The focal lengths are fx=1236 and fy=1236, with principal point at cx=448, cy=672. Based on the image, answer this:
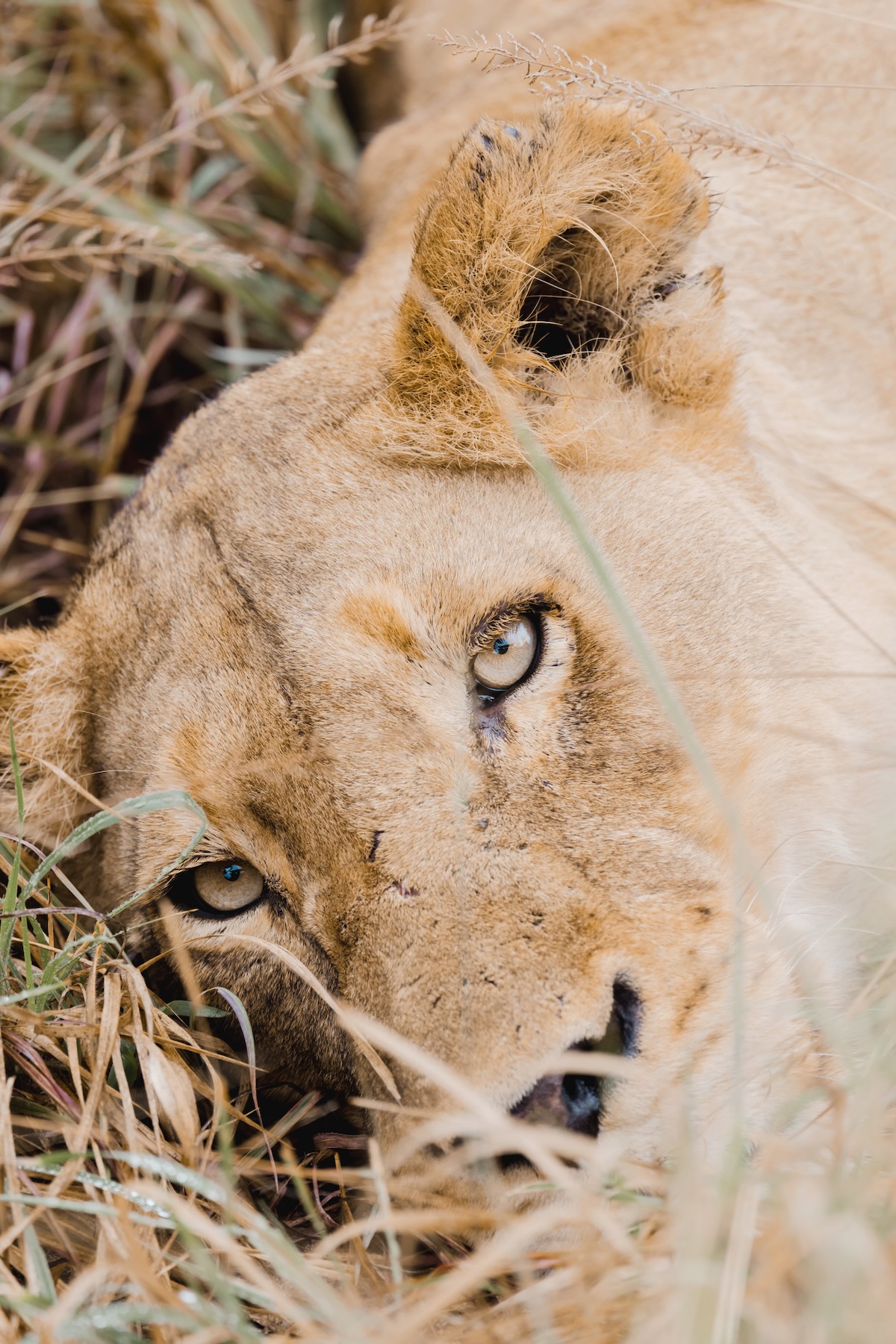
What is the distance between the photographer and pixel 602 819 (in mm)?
1683

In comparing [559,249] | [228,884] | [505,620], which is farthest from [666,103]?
[228,884]

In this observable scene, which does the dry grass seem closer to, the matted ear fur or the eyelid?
the eyelid

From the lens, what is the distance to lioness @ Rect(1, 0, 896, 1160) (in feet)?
5.23

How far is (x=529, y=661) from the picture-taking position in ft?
6.00

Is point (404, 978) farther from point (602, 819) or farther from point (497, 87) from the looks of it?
point (497, 87)

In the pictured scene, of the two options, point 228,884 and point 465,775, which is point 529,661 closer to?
point 465,775

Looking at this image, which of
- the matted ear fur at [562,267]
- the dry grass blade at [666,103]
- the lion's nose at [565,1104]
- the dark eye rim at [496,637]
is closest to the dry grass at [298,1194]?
the lion's nose at [565,1104]

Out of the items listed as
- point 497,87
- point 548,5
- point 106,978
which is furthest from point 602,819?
point 548,5

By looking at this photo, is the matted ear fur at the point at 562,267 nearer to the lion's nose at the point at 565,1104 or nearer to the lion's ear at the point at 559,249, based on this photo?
the lion's ear at the point at 559,249

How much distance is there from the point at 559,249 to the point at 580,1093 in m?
1.27

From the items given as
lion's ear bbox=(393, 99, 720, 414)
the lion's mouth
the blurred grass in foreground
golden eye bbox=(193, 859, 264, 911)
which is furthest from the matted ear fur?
the blurred grass in foreground

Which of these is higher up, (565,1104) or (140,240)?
(140,240)

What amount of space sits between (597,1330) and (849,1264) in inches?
13.0

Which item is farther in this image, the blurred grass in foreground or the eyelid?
the blurred grass in foreground
